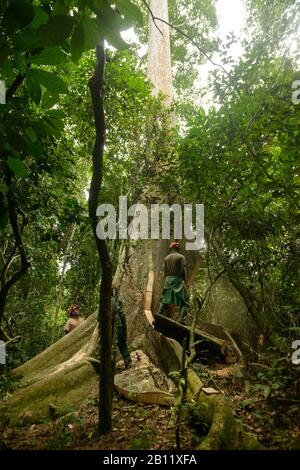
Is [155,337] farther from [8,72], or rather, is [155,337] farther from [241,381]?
[8,72]

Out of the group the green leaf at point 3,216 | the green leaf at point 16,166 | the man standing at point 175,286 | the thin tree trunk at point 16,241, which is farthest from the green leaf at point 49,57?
the man standing at point 175,286

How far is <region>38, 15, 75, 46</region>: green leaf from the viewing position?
43.2 inches

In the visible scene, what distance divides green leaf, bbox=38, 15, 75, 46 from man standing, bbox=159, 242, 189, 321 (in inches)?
234

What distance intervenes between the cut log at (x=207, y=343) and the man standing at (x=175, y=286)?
0.59m

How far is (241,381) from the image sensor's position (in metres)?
5.24

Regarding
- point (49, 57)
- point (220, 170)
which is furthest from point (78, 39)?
Answer: point (220, 170)

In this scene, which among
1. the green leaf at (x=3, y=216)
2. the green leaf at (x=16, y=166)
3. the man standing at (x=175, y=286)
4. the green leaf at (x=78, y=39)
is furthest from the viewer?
the man standing at (x=175, y=286)

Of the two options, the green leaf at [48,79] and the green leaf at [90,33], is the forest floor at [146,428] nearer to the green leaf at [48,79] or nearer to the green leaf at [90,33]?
the green leaf at [48,79]

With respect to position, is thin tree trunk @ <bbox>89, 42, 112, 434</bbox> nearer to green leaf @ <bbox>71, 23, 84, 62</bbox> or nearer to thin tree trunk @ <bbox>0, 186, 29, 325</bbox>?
thin tree trunk @ <bbox>0, 186, 29, 325</bbox>

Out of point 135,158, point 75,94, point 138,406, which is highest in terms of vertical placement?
point 75,94

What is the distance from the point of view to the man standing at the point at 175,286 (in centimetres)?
679

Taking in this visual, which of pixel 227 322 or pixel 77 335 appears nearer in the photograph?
pixel 77 335

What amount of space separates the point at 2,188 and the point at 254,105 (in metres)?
3.89

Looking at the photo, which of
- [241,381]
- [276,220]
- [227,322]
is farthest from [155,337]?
[276,220]
